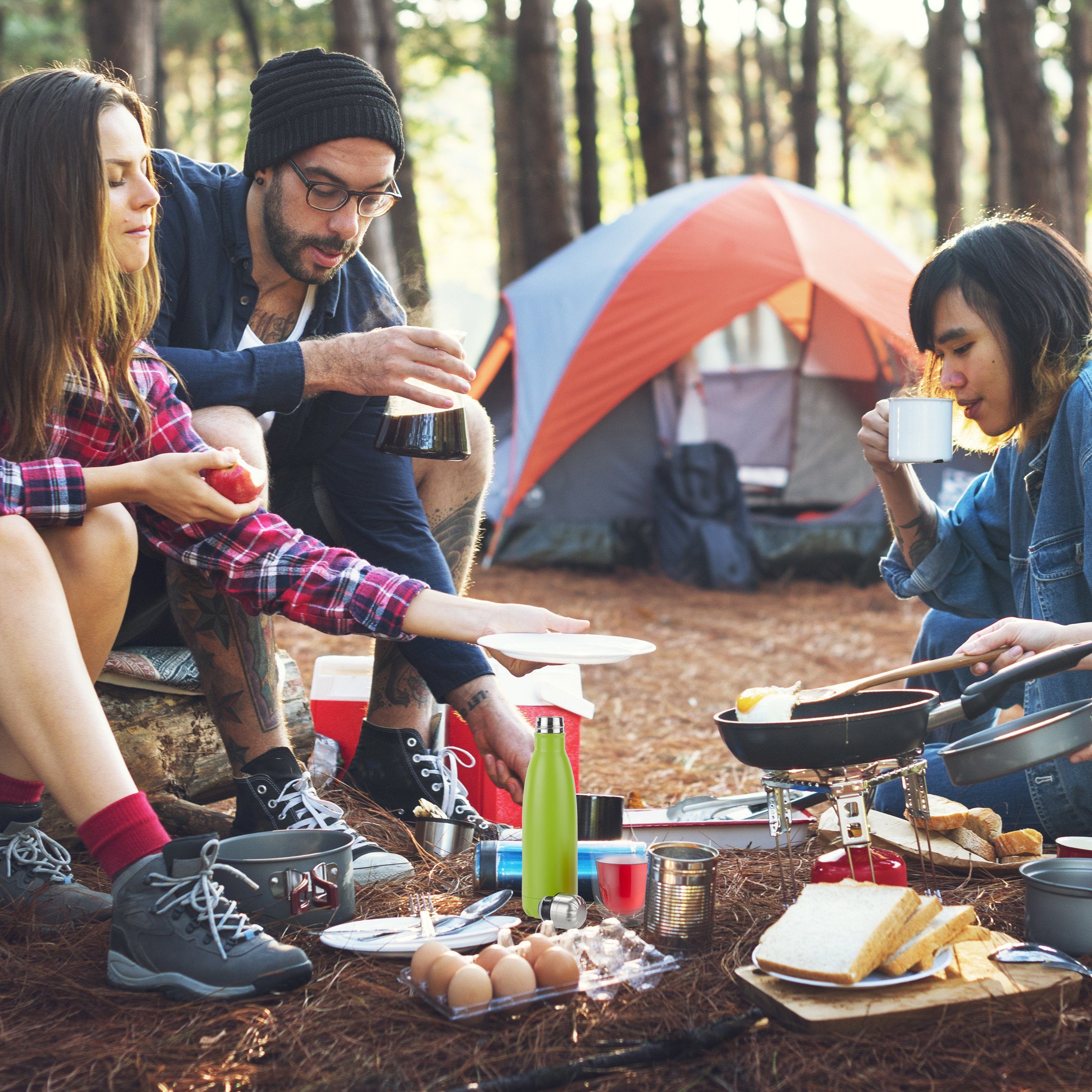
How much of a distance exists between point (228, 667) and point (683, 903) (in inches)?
40.4

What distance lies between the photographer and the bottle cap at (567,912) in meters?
1.94

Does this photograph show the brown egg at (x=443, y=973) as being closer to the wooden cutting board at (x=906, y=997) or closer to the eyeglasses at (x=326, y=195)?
the wooden cutting board at (x=906, y=997)

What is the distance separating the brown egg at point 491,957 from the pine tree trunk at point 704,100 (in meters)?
12.2

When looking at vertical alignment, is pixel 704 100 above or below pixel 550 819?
above

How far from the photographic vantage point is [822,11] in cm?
1833

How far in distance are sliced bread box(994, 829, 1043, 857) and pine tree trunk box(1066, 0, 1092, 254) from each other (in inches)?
351

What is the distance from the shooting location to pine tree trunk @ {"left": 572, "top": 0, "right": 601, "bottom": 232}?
10.0 meters

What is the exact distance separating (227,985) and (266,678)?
2.50 ft

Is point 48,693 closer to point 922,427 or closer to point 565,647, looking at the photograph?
point 565,647

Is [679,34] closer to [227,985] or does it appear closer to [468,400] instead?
[468,400]

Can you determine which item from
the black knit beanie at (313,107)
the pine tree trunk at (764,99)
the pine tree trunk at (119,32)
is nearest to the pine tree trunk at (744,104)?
the pine tree trunk at (764,99)

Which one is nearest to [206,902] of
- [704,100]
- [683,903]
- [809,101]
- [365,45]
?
[683,903]

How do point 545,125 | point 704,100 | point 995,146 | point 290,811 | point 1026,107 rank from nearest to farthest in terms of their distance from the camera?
point 290,811 < point 1026,107 < point 545,125 < point 995,146 < point 704,100

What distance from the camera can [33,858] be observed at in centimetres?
202
